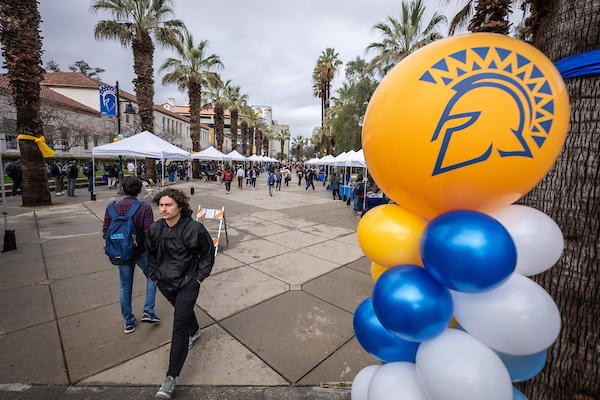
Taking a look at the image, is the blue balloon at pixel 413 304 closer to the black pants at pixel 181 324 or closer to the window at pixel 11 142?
the black pants at pixel 181 324

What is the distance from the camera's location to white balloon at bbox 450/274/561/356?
1145 mm

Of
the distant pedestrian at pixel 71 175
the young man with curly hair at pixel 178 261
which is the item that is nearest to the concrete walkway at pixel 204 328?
the young man with curly hair at pixel 178 261

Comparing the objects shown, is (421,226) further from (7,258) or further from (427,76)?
(7,258)

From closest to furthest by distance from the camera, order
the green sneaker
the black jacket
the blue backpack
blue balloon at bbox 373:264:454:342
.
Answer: blue balloon at bbox 373:264:454:342
the green sneaker
the black jacket
the blue backpack

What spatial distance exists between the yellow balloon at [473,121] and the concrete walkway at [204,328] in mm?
2184

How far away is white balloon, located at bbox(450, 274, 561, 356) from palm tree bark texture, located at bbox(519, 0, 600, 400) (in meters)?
0.83

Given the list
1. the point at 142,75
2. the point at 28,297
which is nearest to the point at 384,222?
the point at 28,297

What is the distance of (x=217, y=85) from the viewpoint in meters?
25.8

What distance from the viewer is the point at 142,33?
1587 centimetres

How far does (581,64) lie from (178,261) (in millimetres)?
3260

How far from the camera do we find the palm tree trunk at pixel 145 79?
52.7 ft

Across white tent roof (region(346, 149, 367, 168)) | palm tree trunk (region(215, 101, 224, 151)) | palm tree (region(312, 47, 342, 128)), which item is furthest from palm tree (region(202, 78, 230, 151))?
white tent roof (region(346, 149, 367, 168))

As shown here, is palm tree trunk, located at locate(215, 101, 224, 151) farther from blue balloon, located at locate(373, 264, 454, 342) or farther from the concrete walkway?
blue balloon, located at locate(373, 264, 454, 342)

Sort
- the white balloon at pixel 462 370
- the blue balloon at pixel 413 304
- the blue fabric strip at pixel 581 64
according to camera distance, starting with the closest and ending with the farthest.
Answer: the white balloon at pixel 462 370 < the blue balloon at pixel 413 304 < the blue fabric strip at pixel 581 64
